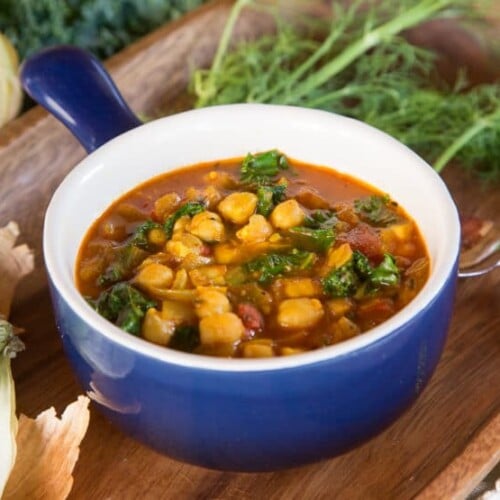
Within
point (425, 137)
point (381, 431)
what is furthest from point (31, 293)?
point (425, 137)

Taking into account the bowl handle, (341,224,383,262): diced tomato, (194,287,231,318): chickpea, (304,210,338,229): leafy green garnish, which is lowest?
(341,224,383,262): diced tomato

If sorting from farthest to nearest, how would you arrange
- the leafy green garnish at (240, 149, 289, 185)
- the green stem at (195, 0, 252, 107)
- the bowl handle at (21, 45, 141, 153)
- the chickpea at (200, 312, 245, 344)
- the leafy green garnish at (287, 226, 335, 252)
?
the green stem at (195, 0, 252, 107) → the bowl handle at (21, 45, 141, 153) → the leafy green garnish at (240, 149, 289, 185) → the leafy green garnish at (287, 226, 335, 252) → the chickpea at (200, 312, 245, 344)

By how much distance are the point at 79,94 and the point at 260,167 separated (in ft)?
1.65

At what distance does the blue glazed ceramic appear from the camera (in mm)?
1503

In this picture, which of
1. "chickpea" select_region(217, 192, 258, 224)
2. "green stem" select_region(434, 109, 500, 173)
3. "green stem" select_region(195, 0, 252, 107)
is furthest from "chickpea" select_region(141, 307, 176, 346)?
"green stem" select_region(195, 0, 252, 107)

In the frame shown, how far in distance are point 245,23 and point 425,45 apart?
25.0 inches

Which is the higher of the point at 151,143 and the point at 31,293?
the point at 151,143

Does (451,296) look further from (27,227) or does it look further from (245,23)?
(245,23)

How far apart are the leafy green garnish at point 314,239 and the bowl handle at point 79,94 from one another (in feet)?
1.93

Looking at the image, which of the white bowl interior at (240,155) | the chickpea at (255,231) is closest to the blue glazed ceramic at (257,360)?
the white bowl interior at (240,155)

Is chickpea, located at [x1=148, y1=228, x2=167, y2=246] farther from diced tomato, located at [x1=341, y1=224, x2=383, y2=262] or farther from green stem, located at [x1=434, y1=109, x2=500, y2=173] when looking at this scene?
green stem, located at [x1=434, y1=109, x2=500, y2=173]

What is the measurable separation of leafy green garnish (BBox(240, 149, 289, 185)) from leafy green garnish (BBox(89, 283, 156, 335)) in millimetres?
481

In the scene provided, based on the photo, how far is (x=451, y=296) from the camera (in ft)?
5.62

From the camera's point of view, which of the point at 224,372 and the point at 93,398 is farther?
the point at 93,398
